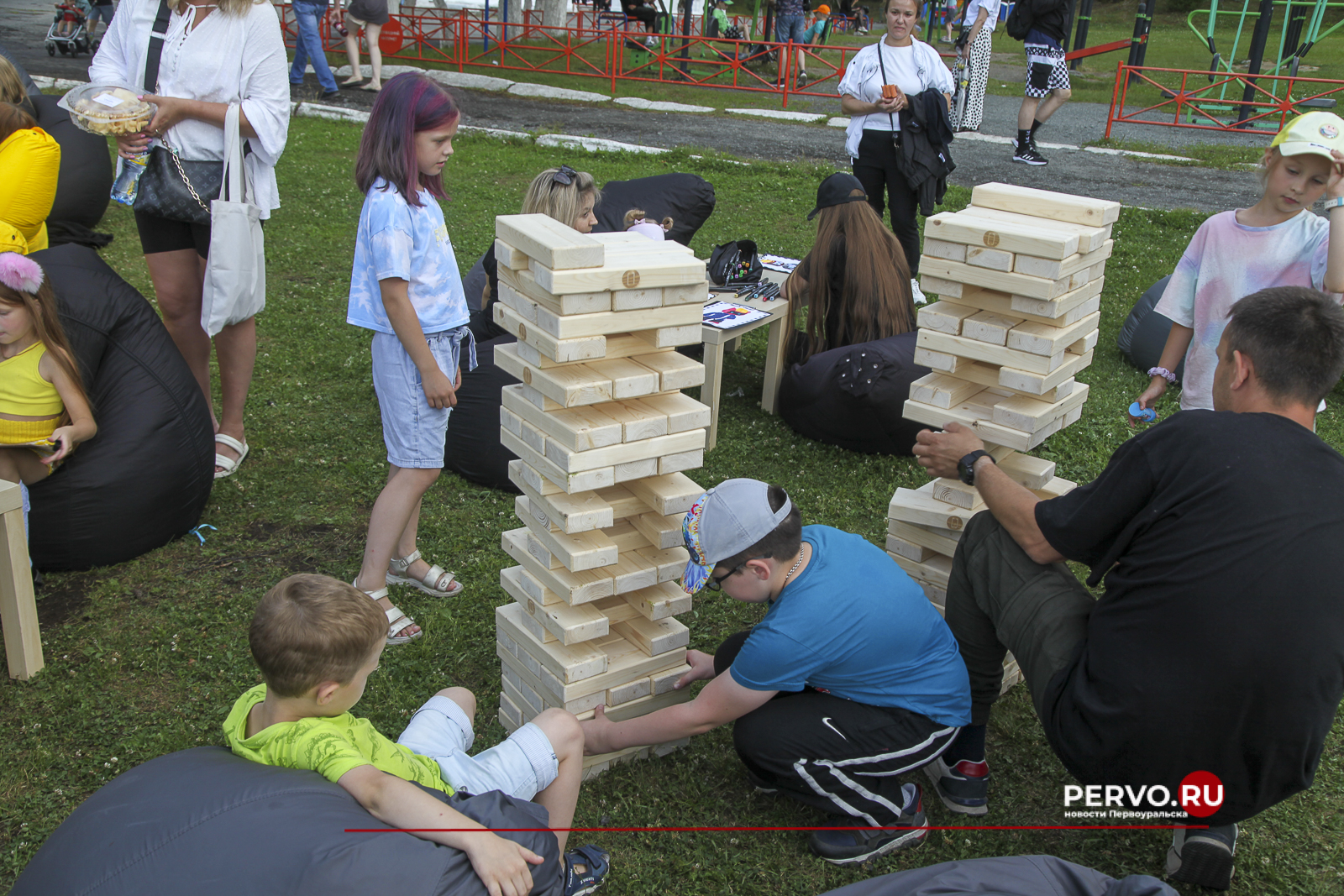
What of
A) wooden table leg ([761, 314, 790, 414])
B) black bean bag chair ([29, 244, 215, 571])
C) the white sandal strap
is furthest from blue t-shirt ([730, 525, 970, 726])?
the white sandal strap

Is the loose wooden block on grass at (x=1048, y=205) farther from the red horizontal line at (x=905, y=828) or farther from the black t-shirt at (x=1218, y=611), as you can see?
the red horizontal line at (x=905, y=828)

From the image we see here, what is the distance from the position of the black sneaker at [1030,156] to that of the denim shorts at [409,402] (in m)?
9.84

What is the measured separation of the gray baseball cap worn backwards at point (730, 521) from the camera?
272 cm

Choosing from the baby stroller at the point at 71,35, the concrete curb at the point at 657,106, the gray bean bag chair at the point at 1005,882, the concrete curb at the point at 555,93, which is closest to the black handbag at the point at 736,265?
the gray bean bag chair at the point at 1005,882

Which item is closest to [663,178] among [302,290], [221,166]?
[302,290]

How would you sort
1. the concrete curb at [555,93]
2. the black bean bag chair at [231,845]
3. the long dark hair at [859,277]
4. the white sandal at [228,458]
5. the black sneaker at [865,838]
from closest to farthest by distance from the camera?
the black bean bag chair at [231,845] < the black sneaker at [865,838] < the white sandal at [228,458] < the long dark hair at [859,277] < the concrete curb at [555,93]

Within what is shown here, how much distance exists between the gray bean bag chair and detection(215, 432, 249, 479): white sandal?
12.5ft

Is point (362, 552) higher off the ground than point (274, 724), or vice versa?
point (274, 724)

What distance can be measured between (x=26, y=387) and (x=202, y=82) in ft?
4.86

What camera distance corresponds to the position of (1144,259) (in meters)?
8.50

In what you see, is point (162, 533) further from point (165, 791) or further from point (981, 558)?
point (981, 558)

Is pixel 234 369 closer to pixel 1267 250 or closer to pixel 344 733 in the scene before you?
pixel 344 733

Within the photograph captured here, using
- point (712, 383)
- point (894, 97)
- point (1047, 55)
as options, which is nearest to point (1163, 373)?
point (712, 383)

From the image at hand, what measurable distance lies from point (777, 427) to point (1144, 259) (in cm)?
458
